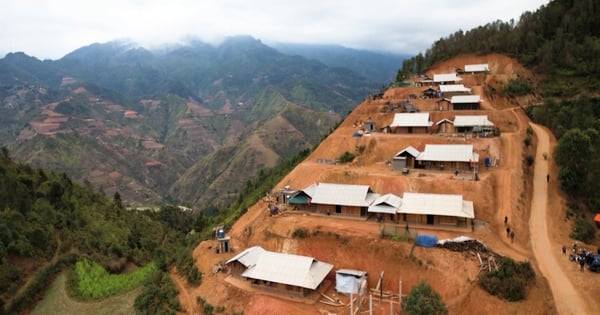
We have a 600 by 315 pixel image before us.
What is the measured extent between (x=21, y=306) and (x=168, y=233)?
28458mm

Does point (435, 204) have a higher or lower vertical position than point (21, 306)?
higher

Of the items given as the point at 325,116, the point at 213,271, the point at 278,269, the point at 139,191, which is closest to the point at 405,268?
the point at 278,269

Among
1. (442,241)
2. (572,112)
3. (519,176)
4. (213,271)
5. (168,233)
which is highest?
(572,112)

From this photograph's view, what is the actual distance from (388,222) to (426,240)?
17.3 ft

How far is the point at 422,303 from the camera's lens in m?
26.0

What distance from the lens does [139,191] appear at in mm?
145750

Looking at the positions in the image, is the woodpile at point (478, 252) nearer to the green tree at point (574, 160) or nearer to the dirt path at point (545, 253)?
the dirt path at point (545, 253)

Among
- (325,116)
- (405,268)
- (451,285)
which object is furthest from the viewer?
(325,116)

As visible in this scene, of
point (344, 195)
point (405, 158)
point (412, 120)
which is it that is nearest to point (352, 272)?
point (344, 195)

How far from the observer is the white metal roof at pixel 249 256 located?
36.8 m

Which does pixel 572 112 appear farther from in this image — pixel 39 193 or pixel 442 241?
pixel 39 193

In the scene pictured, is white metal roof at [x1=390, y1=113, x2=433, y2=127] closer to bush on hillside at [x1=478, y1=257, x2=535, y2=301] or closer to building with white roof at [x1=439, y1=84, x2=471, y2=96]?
building with white roof at [x1=439, y1=84, x2=471, y2=96]

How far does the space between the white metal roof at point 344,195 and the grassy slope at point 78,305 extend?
21.2 meters

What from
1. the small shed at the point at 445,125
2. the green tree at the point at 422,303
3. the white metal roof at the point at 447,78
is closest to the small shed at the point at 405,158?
the small shed at the point at 445,125
